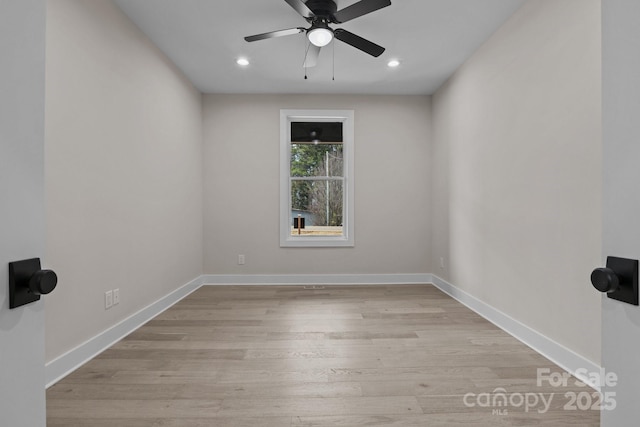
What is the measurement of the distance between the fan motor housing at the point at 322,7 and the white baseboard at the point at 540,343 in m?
2.76

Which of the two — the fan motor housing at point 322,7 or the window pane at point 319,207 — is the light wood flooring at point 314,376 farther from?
the fan motor housing at point 322,7

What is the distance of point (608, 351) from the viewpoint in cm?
59

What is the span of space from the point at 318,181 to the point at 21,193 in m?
4.29

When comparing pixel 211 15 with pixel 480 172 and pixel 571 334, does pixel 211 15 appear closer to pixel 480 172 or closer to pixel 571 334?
pixel 480 172

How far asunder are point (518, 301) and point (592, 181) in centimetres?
112

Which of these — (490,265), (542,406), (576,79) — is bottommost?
(542,406)

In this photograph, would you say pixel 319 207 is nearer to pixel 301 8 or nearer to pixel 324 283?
pixel 324 283

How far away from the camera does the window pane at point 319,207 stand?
15.6ft

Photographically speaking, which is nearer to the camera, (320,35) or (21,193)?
(21,193)

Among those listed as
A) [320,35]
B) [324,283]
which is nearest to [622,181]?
[320,35]

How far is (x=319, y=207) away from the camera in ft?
15.7

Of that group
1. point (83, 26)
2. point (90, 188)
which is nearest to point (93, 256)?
point (90, 188)

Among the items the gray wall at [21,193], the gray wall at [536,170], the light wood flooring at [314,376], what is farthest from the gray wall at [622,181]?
the gray wall at [536,170]

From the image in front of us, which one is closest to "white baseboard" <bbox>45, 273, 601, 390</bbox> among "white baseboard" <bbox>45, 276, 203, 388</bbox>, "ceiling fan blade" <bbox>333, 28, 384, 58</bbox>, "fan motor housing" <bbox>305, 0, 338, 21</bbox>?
"white baseboard" <bbox>45, 276, 203, 388</bbox>
